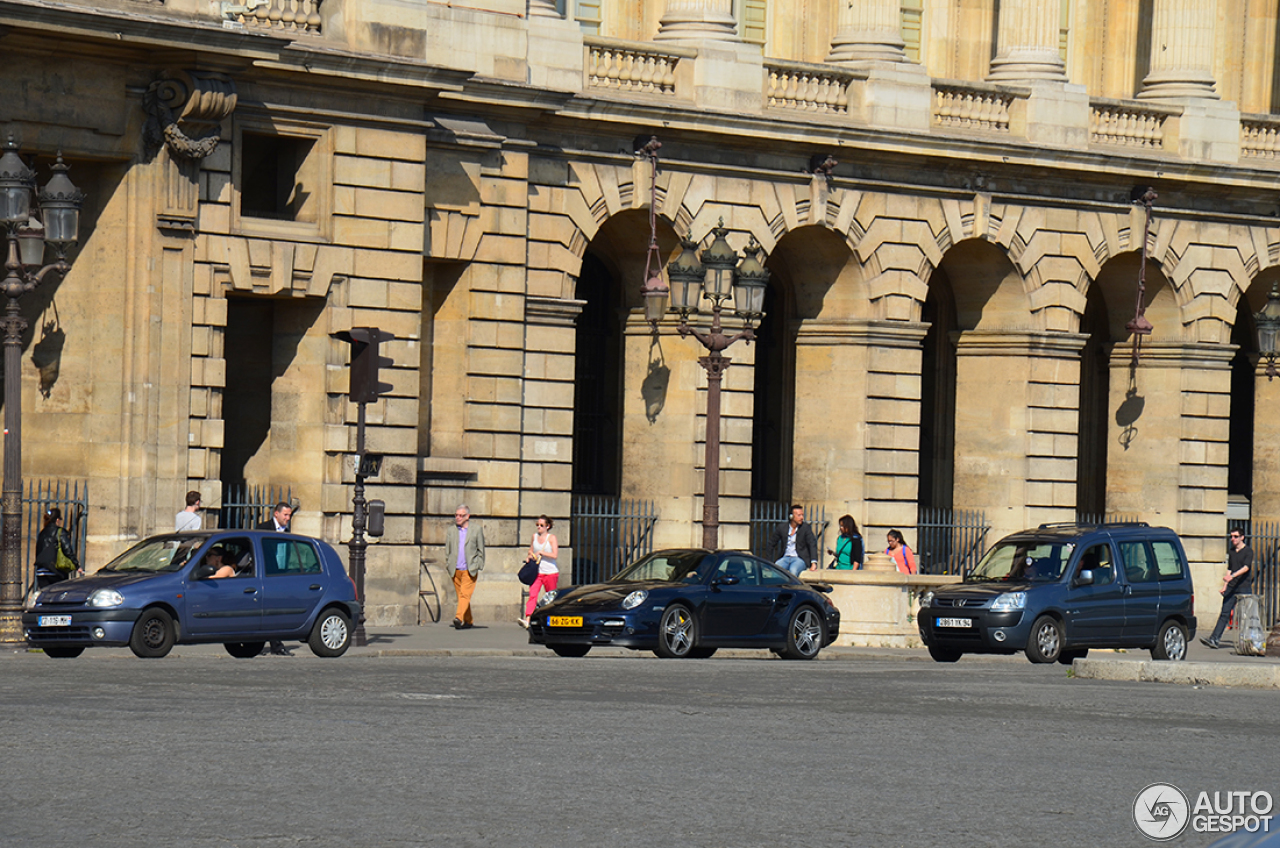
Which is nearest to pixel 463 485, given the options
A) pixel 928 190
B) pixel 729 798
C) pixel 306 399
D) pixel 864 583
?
pixel 306 399

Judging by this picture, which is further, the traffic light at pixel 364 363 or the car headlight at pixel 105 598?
the traffic light at pixel 364 363

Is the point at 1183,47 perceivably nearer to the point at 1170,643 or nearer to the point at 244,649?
the point at 1170,643

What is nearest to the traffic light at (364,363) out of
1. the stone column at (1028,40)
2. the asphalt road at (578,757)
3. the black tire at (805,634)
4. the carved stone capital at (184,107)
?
the carved stone capital at (184,107)

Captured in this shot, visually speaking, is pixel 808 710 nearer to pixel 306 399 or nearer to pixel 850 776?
pixel 850 776

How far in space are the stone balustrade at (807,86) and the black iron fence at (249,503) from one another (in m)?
10.5

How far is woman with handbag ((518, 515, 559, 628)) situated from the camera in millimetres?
30438

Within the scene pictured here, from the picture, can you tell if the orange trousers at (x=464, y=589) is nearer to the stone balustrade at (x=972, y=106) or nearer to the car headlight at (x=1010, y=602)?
the car headlight at (x=1010, y=602)

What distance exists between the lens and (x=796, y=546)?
1281 inches

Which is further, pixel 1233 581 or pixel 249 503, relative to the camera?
pixel 1233 581

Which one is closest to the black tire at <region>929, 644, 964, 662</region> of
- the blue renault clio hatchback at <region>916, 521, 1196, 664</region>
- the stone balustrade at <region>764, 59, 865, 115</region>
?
the blue renault clio hatchback at <region>916, 521, 1196, 664</region>

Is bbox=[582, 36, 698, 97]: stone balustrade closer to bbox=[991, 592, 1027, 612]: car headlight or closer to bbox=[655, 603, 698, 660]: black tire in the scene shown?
bbox=[991, 592, 1027, 612]: car headlight

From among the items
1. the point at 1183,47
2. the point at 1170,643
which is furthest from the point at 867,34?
the point at 1170,643

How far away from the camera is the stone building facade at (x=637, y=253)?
27.9m

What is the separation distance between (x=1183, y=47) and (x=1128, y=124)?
1.97 metres
